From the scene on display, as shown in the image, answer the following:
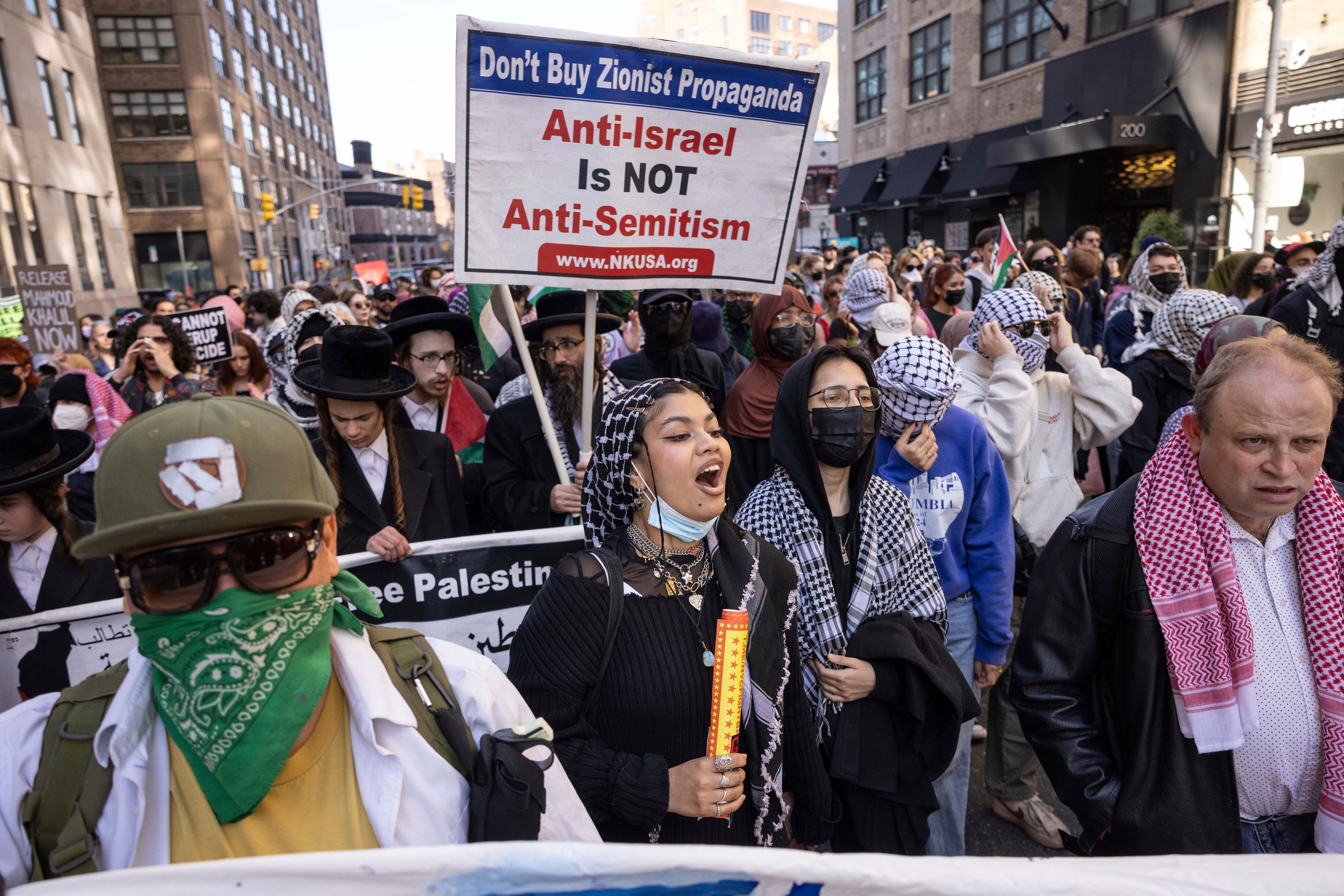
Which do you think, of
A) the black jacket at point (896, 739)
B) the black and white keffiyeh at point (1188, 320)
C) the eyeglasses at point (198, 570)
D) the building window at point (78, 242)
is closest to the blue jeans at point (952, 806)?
→ the black jacket at point (896, 739)

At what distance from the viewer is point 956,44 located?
25.7 metres

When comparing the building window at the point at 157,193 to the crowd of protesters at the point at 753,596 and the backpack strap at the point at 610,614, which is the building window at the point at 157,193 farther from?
the backpack strap at the point at 610,614

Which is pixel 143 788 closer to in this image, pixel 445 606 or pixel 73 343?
pixel 445 606

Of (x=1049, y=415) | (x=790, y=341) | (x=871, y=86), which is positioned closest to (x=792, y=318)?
(x=790, y=341)

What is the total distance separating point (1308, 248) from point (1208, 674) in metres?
7.79

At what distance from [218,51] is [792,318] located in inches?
2192

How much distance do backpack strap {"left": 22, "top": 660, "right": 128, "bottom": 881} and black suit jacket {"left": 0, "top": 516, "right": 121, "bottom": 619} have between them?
65.7 inches

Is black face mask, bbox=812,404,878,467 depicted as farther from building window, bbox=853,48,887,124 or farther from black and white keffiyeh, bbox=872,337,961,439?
building window, bbox=853,48,887,124

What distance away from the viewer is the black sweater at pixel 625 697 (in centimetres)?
197

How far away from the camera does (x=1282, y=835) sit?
204 cm

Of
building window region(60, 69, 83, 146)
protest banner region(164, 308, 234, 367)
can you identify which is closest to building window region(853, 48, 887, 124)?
building window region(60, 69, 83, 146)

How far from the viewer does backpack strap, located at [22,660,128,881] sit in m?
1.23

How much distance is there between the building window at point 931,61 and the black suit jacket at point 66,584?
2872cm

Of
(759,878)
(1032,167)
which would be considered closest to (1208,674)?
(759,878)
